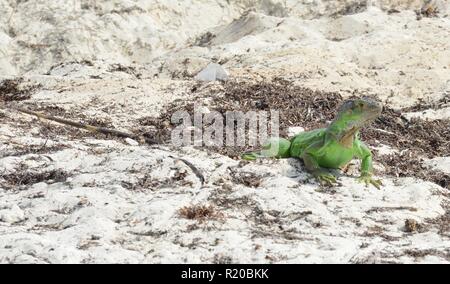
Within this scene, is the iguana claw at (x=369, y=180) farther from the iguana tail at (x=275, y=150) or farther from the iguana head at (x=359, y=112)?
the iguana tail at (x=275, y=150)

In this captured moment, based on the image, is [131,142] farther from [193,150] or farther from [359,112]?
[359,112]

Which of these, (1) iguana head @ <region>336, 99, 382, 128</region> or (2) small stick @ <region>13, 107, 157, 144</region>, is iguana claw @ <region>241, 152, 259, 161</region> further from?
(2) small stick @ <region>13, 107, 157, 144</region>

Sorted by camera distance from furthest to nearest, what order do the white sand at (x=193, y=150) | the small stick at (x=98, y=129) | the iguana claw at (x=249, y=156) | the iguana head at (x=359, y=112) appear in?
the small stick at (x=98, y=129), the iguana claw at (x=249, y=156), the iguana head at (x=359, y=112), the white sand at (x=193, y=150)

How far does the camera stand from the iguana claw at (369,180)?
6039mm

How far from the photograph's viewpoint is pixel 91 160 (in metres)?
6.33

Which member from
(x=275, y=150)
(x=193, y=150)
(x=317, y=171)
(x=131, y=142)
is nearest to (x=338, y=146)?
(x=317, y=171)

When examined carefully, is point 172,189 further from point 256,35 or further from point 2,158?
point 256,35

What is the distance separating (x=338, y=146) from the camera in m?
6.16

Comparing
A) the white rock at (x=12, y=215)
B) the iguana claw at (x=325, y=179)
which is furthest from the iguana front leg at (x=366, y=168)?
the white rock at (x=12, y=215)

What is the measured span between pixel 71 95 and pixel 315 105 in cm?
272

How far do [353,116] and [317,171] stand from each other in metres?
0.51

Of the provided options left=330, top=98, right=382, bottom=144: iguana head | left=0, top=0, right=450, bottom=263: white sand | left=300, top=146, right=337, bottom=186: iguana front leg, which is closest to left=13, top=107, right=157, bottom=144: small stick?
left=0, top=0, right=450, bottom=263: white sand

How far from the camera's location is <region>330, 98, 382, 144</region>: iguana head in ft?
19.4

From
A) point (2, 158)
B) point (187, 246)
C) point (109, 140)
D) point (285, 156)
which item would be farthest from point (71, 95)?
point (187, 246)
